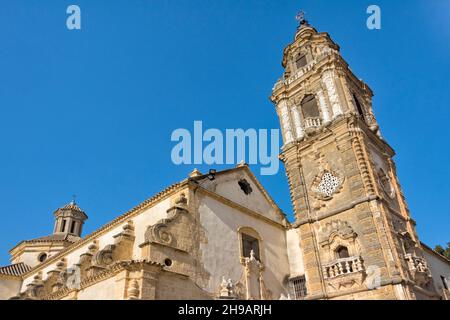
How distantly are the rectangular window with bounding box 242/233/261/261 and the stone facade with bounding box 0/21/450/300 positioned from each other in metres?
0.08

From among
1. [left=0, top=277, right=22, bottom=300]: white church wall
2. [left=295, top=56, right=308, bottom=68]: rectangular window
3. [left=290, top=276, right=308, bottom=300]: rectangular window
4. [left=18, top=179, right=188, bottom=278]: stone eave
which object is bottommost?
[left=290, top=276, right=308, bottom=300]: rectangular window

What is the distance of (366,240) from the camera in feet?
53.2

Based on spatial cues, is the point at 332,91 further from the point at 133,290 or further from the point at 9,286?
the point at 9,286

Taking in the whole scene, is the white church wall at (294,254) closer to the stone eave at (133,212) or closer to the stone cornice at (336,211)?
the stone cornice at (336,211)

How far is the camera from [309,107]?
2244 cm

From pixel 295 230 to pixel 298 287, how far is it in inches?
141

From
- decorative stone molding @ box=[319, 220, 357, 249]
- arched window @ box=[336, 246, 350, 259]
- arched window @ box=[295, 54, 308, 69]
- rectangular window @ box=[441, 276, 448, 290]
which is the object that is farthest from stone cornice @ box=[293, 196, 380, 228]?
rectangular window @ box=[441, 276, 448, 290]

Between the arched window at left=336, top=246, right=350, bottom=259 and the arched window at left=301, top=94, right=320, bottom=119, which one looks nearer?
the arched window at left=336, top=246, right=350, bottom=259

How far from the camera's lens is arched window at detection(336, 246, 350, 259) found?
17.2 metres

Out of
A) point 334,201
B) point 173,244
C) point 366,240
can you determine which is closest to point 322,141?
point 334,201

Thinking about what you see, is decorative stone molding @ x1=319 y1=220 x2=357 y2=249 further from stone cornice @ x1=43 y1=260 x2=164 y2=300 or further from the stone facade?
stone cornice @ x1=43 y1=260 x2=164 y2=300

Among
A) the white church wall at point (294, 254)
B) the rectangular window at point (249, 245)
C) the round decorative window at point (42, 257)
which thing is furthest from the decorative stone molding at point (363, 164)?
the round decorative window at point (42, 257)
